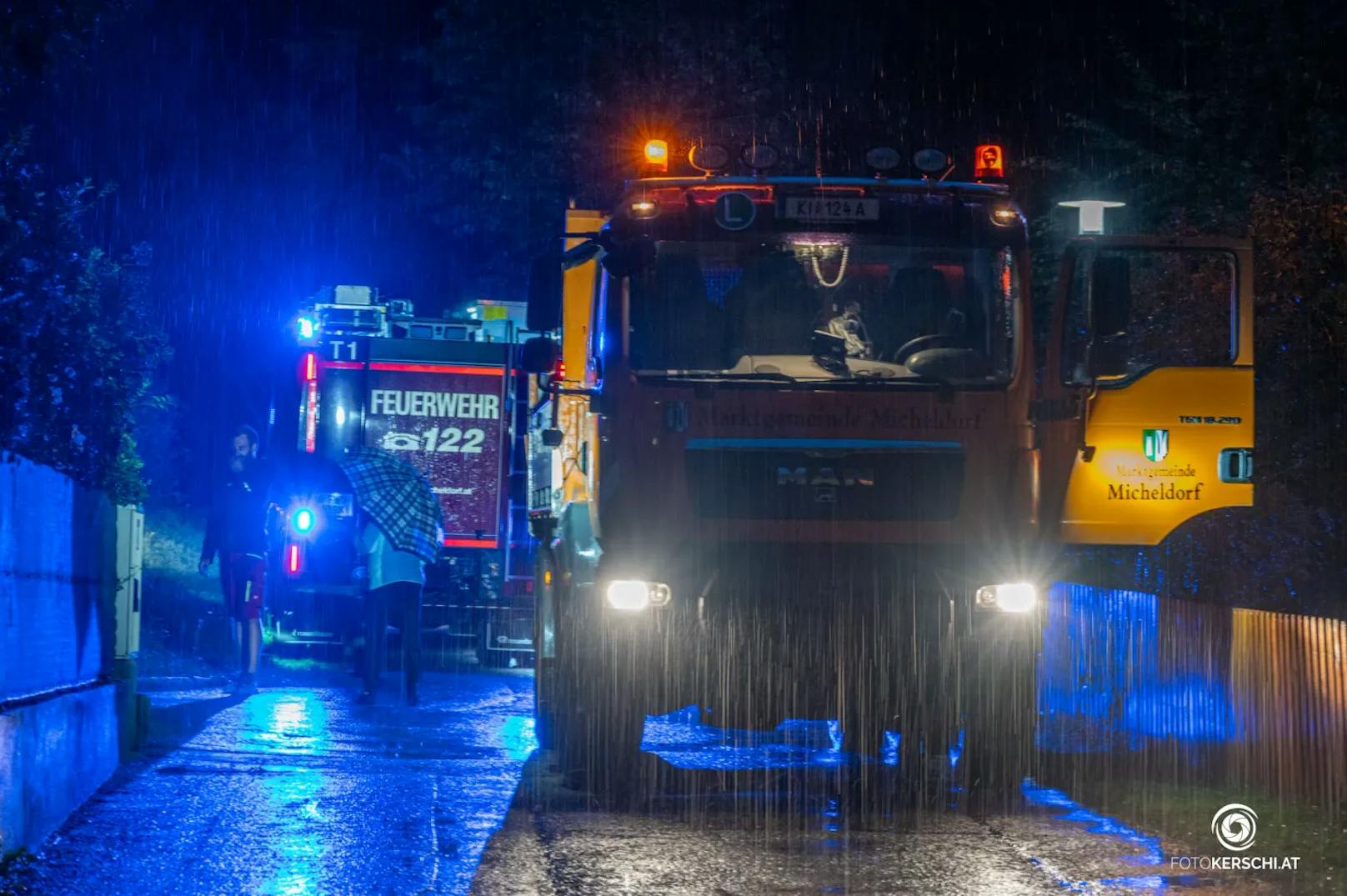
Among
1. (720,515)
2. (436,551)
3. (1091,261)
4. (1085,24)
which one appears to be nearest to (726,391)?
(720,515)

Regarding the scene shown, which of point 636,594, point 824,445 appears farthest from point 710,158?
point 636,594

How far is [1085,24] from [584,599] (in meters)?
17.9

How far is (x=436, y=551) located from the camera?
1418 centimetres

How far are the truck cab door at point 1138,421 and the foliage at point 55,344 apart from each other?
8.88 meters

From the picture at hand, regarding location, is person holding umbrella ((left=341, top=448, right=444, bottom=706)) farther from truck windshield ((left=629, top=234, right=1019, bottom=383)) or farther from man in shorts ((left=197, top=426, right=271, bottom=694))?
truck windshield ((left=629, top=234, right=1019, bottom=383))

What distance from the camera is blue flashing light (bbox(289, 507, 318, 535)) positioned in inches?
635

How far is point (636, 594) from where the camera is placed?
9258 millimetres

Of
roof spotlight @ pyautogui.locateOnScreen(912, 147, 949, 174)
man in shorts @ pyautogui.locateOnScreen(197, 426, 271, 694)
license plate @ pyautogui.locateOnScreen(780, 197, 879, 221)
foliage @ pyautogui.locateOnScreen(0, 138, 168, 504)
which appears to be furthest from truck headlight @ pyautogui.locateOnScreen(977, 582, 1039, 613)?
foliage @ pyautogui.locateOnScreen(0, 138, 168, 504)

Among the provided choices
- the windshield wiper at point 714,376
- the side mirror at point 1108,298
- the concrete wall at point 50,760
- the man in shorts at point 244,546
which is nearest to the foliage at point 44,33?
the man in shorts at point 244,546

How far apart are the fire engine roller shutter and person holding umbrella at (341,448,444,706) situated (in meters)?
Answer: 4.90

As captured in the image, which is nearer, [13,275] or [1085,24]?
[13,275]

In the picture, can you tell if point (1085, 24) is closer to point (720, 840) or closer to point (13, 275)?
point (13, 275)

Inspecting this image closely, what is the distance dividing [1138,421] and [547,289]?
3609 mm

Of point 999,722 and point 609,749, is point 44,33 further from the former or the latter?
point 999,722
